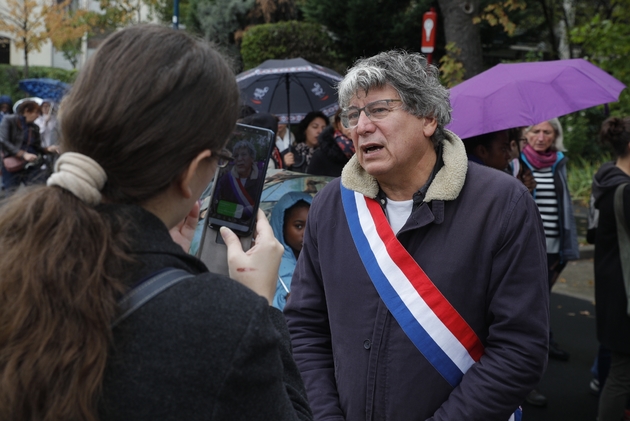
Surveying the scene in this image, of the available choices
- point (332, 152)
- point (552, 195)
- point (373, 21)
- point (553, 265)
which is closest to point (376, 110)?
point (332, 152)

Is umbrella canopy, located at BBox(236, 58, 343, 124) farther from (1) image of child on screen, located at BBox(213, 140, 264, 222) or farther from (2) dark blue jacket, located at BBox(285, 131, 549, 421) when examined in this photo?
(1) image of child on screen, located at BBox(213, 140, 264, 222)

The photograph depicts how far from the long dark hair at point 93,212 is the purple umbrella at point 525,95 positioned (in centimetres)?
290

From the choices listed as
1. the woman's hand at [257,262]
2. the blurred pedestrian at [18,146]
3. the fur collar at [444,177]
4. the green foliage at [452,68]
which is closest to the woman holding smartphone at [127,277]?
the woman's hand at [257,262]

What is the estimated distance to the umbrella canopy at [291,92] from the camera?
915cm

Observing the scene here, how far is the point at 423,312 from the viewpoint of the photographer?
230 centimetres

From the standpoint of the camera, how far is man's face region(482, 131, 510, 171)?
13.8 feet

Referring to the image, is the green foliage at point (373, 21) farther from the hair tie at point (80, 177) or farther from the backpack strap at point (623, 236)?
the hair tie at point (80, 177)

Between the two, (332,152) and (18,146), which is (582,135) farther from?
(332,152)

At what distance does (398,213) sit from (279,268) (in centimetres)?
50

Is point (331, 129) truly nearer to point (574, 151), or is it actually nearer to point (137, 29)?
point (137, 29)

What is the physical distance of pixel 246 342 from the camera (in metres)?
1.21

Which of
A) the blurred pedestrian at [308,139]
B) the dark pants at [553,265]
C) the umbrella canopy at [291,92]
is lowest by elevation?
the dark pants at [553,265]

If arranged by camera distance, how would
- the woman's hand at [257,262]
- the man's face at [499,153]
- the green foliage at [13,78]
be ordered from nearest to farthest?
the woman's hand at [257,262] → the man's face at [499,153] → the green foliage at [13,78]

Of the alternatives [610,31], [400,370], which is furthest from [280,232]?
[610,31]
